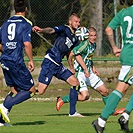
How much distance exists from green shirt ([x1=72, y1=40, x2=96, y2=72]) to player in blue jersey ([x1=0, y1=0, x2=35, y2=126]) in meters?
3.09

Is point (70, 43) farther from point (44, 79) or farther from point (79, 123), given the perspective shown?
point (79, 123)

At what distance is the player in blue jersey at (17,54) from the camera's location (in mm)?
A: 11383

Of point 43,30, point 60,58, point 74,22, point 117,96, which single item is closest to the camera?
point 117,96

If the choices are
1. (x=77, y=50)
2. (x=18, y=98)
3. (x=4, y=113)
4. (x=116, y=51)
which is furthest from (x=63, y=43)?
(x=116, y=51)

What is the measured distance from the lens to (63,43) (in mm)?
14445

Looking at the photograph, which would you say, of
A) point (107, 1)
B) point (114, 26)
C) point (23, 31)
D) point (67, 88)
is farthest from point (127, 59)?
point (107, 1)

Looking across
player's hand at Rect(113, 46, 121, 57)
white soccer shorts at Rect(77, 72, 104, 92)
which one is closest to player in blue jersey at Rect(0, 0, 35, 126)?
player's hand at Rect(113, 46, 121, 57)

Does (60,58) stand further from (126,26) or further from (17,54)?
(126,26)

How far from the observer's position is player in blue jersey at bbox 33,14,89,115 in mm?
14289

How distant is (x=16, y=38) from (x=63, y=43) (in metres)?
3.12

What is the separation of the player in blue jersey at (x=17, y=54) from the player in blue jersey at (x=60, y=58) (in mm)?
2735

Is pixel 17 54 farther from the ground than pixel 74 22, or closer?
farther from the ground

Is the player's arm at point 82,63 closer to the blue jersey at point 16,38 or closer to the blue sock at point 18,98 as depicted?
the blue sock at point 18,98

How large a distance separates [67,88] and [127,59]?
12.0m
